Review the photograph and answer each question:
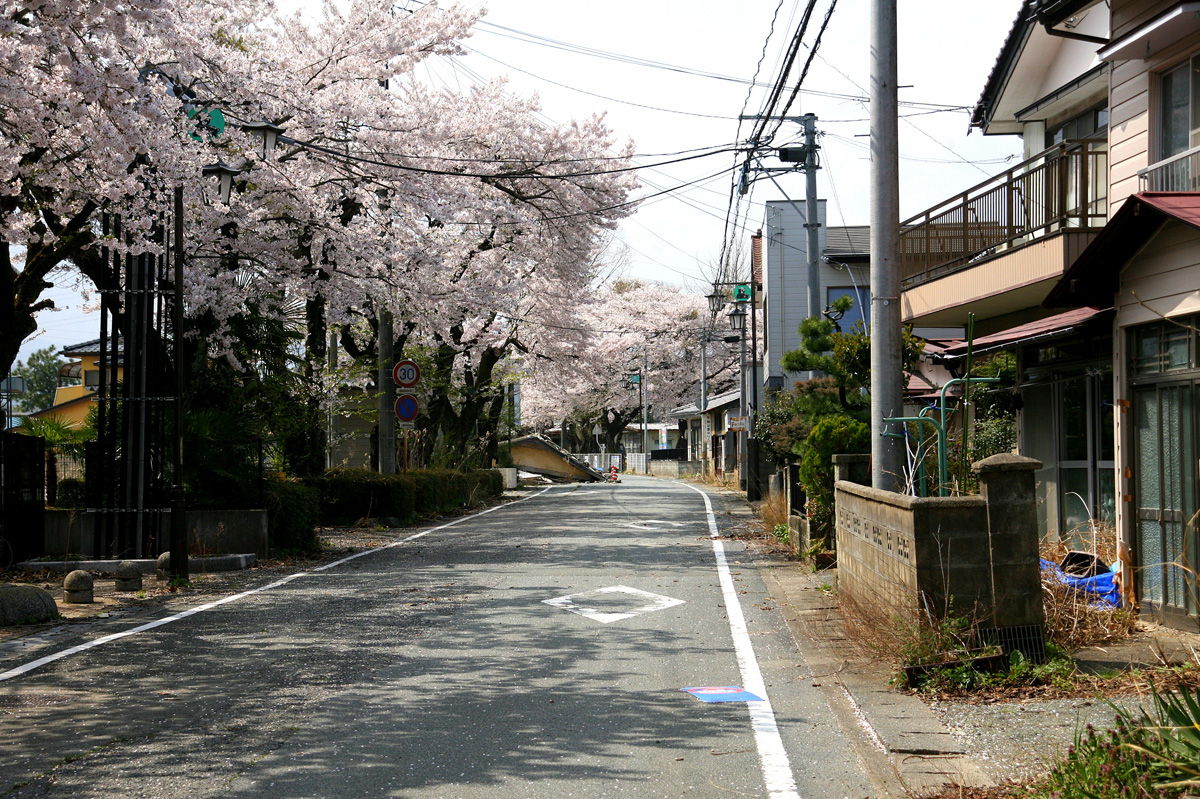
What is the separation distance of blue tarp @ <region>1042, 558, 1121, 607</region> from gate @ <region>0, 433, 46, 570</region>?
12.8 meters

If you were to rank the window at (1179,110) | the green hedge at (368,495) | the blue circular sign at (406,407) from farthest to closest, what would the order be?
the blue circular sign at (406,407) < the green hedge at (368,495) < the window at (1179,110)

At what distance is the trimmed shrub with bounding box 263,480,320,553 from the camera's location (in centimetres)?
1527

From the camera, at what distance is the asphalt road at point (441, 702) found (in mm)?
5043

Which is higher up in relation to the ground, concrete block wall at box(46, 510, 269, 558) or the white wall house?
the white wall house

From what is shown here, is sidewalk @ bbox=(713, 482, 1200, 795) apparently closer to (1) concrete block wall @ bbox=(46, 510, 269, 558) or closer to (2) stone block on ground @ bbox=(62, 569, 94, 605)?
(2) stone block on ground @ bbox=(62, 569, 94, 605)

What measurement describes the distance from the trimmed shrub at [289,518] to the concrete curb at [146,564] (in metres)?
1.03

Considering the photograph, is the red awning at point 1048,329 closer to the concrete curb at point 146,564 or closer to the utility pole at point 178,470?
the utility pole at point 178,470

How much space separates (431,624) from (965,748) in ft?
17.7

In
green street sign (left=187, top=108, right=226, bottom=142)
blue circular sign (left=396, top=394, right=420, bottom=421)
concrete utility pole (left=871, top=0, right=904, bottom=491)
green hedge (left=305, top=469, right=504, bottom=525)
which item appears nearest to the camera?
concrete utility pole (left=871, top=0, right=904, bottom=491)

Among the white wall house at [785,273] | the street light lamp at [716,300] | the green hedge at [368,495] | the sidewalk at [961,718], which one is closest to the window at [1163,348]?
the sidewalk at [961,718]

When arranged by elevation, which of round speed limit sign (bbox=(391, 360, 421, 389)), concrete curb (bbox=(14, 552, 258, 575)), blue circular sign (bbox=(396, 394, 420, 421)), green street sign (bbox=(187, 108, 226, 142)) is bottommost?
concrete curb (bbox=(14, 552, 258, 575))

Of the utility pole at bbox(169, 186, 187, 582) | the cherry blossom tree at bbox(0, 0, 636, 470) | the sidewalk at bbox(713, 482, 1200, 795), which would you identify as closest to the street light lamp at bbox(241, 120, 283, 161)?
the cherry blossom tree at bbox(0, 0, 636, 470)

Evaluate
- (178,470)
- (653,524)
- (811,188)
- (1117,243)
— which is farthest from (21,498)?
(811,188)

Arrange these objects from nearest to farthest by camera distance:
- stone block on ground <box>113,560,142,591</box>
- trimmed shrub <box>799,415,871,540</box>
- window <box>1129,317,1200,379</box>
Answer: window <box>1129,317,1200,379</box>
stone block on ground <box>113,560,142,591</box>
trimmed shrub <box>799,415,871,540</box>
